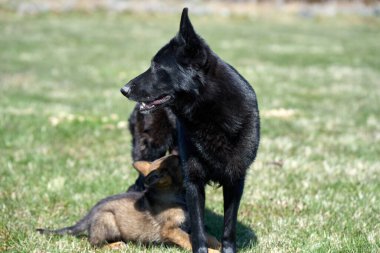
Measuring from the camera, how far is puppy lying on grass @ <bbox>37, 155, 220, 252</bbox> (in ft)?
15.7

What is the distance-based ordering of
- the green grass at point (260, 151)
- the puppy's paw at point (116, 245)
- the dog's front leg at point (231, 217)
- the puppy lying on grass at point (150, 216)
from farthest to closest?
the green grass at point (260, 151) → the puppy lying on grass at point (150, 216) → the puppy's paw at point (116, 245) → the dog's front leg at point (231, 217)

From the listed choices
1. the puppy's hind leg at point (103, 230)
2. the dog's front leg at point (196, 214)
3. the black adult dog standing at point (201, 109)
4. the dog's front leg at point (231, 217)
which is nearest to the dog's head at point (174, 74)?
the black adult dog standing at point (201, 109)

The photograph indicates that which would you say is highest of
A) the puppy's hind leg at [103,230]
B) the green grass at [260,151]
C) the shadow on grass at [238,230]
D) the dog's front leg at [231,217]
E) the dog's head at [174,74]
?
the dog's head at [174,74]

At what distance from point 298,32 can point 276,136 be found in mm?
22863

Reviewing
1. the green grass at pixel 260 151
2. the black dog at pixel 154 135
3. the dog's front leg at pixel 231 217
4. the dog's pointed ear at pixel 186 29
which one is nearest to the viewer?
the dog's pointed ear at pixel 186 29

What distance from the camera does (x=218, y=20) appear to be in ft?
121

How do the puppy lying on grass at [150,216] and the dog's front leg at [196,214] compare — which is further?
the puppy lying on grass at [150,216]

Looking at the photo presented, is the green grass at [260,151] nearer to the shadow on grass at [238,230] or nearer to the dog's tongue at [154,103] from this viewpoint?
the shadow on grass at [238,230]

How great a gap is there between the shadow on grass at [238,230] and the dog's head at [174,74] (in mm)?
1438

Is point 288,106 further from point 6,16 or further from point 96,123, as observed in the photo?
point 6,16

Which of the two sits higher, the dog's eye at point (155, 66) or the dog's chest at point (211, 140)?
the dog's eye at point (155, 66)

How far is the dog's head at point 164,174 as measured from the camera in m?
4.82

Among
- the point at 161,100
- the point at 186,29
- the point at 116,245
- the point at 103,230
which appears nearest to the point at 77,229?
the point at 103,230

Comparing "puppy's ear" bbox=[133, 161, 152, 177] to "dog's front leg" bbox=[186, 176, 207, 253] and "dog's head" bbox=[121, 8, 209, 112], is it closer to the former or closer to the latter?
"dog's front leg" bbox=[186, 176, 207, 253]
